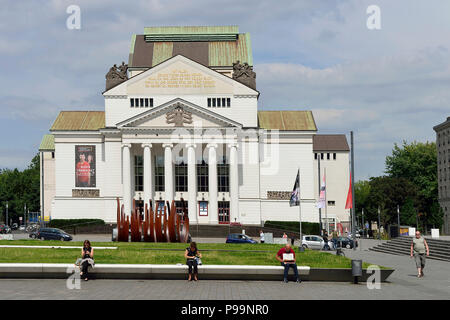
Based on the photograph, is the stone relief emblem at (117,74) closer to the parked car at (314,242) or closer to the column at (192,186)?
the column at (192,186)

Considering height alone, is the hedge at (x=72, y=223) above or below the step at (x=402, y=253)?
above

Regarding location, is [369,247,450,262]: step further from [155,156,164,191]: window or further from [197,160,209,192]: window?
[155,156,164,191]: window

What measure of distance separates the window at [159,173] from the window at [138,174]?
2008mm

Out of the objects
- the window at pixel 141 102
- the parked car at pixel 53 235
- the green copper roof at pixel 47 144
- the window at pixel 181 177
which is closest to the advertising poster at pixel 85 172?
the window at pixel 141 102

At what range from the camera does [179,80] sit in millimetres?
85875

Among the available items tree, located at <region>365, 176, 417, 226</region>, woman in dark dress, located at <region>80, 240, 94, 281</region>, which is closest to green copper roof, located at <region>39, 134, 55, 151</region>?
tree, located at <region>365, 176, 417, 226</region>

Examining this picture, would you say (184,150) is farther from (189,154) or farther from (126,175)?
(126,175)

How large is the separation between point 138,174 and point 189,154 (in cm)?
957

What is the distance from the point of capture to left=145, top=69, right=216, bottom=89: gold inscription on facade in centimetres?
8581

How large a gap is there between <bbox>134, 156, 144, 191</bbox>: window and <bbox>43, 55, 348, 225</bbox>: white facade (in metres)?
0.14

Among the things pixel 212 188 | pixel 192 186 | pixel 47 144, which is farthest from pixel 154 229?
pixel 47 144

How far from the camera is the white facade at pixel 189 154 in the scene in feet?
273

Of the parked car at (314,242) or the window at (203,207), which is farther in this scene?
the window at (203,207)
